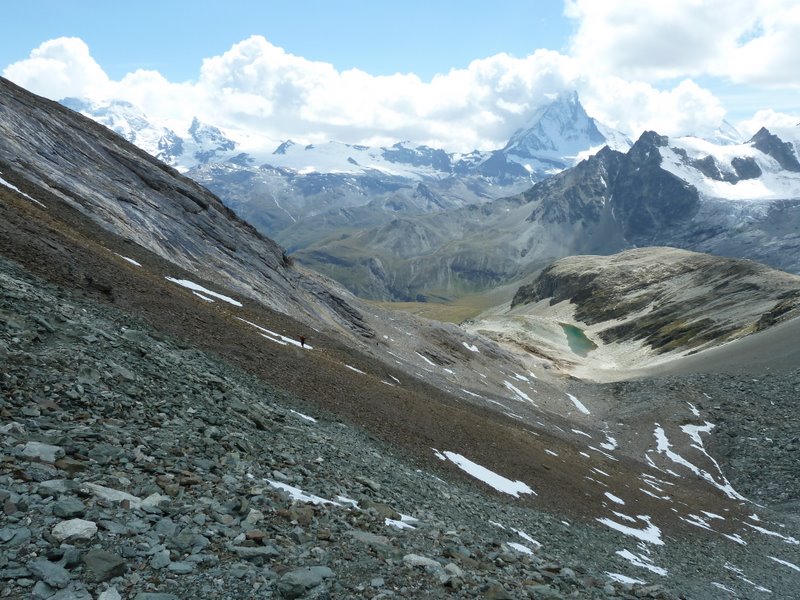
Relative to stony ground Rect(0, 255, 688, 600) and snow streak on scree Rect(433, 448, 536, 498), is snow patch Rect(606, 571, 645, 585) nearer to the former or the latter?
stony ground Rect(0, 255, 688, 600)

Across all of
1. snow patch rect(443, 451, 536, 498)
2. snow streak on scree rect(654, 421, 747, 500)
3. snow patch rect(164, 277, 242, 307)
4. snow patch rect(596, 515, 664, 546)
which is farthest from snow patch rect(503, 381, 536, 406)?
snow patch rect(443, 451, 536, 498)

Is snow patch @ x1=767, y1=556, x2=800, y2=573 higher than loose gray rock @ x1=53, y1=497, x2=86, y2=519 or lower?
lower

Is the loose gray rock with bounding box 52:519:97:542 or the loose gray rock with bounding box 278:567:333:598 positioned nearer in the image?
the loose gray rock with bounding box 52:519:97:542

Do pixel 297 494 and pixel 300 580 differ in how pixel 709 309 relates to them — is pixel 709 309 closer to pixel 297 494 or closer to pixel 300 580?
pixel 297 494

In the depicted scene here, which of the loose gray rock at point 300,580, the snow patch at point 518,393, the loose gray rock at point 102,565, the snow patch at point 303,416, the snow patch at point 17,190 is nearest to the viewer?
the loose gray rock at point 102,565

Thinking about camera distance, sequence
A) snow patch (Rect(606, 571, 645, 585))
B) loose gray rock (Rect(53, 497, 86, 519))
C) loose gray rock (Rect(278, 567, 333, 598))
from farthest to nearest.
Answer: snow patch (Rect(606, 571, 645, 585)) < loose gray rock (Rect(278, 567, 333, 598)) < loose gray rock (Rect(53, 497, 86, 519))

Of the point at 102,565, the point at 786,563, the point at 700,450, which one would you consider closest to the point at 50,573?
the point at 102,565

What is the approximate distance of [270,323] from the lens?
40.7 m

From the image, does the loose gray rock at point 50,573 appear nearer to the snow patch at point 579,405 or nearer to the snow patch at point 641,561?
the snow patch at point 641,561

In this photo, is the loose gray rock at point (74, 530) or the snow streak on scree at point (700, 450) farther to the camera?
the snow streak on scree at point (700, 450)

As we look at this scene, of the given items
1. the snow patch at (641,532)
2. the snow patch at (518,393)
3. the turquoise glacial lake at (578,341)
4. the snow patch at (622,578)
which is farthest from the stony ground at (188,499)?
the turquoise glacial lake at (578,341)

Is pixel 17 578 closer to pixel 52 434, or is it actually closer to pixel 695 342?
pixel 52 434

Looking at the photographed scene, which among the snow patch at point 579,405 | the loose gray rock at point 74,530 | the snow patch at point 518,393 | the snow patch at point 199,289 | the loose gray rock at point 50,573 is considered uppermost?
the loose gray rock at point 74,530

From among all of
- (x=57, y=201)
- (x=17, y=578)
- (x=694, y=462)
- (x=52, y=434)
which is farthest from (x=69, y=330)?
(x=694, y=462)
